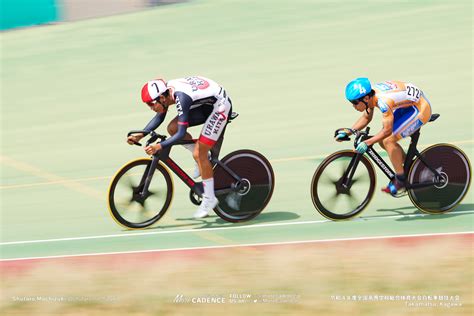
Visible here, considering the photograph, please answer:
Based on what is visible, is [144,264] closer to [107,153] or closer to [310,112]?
[107,153]

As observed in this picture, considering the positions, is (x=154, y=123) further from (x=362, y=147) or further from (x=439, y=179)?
(x=439, y=179)

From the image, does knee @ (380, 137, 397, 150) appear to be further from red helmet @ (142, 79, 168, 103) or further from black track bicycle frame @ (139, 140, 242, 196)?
red helmet @ (142, 79, 168, 103)

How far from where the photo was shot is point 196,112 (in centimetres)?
917

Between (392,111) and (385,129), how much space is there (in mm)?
205

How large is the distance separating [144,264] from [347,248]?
6.93 feet

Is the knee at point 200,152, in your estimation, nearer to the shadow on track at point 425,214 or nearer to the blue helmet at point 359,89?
the blue helmet at point 359,89

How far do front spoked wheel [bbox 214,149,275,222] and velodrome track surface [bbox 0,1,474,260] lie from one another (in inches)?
7.7

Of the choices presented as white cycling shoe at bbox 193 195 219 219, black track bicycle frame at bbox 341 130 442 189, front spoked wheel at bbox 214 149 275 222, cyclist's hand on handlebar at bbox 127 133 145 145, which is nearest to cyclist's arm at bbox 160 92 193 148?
cyclist's hand on handlebar at bbox 127 133 145 145

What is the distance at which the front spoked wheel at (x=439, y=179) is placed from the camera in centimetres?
905

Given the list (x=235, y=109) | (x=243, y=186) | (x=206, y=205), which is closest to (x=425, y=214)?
(x=243, y=186)

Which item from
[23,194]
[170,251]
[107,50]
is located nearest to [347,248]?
[170,251]

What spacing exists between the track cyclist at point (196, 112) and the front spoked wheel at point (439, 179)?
7.20 feet

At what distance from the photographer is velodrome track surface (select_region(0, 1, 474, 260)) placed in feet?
31.2

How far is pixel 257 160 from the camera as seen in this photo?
9.32 metres
